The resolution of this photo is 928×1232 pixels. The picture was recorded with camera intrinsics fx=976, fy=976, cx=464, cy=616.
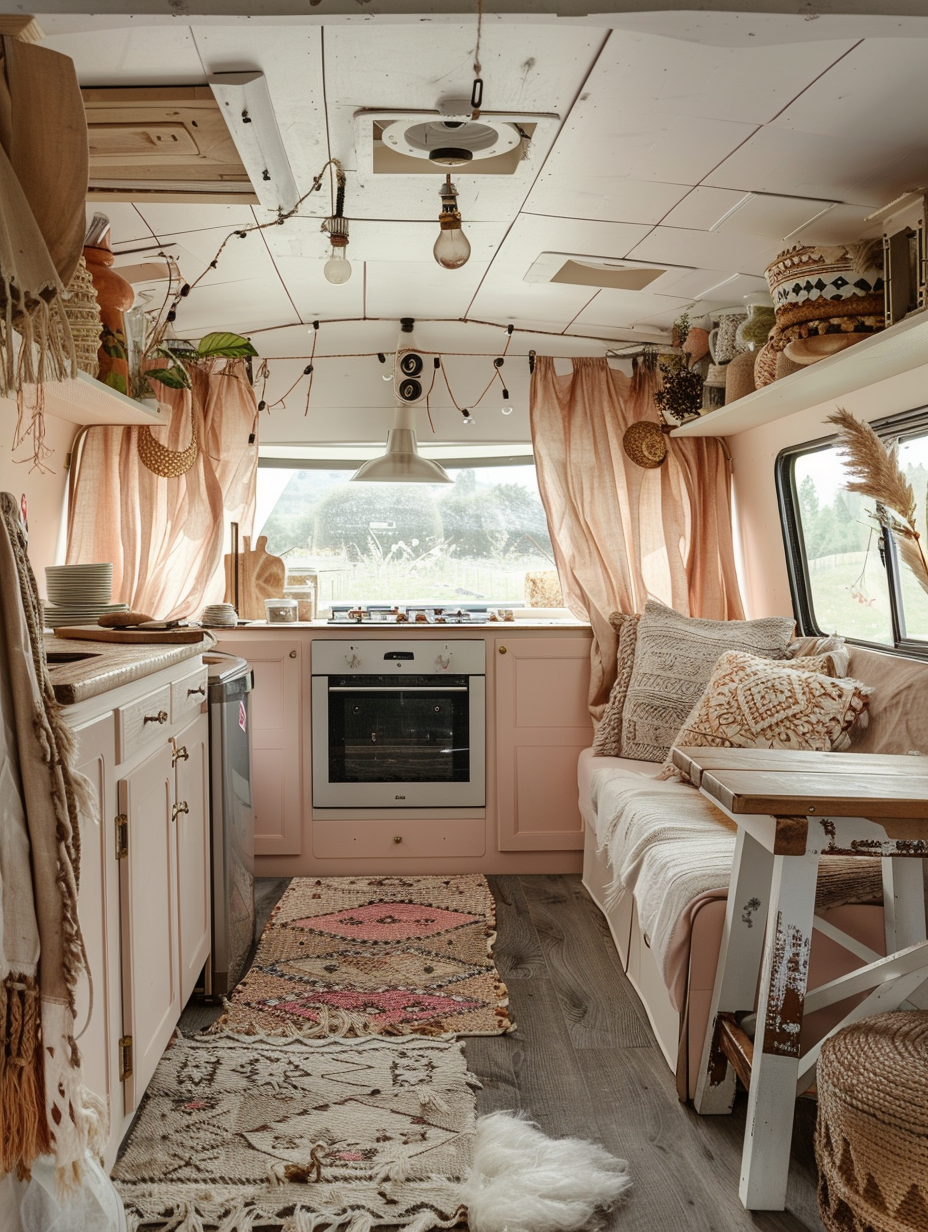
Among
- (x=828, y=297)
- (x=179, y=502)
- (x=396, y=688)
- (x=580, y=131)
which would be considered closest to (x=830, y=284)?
(x=828, y=297)

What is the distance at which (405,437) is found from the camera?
429 centimetres

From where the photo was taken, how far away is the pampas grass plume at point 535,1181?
183cm

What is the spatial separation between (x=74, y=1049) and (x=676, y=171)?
240cm

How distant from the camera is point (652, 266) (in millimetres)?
3375

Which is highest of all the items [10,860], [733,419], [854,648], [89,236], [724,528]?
[89,236]

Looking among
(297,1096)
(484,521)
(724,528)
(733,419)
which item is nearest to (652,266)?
(733,419)

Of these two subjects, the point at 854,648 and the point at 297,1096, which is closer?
the point at 297,1096

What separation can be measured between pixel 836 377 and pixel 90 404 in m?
2.38

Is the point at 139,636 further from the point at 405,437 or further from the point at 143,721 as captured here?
the point at 405,437

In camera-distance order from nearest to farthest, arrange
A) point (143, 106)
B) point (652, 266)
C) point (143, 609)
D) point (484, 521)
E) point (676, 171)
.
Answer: point (143, 106) → point (676, 171) → point (652, 266) → point (143, 609) → point (484, 521)

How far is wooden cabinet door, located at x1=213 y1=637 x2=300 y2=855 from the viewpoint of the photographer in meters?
4.05

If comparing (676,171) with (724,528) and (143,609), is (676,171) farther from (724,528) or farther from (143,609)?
(143,609)

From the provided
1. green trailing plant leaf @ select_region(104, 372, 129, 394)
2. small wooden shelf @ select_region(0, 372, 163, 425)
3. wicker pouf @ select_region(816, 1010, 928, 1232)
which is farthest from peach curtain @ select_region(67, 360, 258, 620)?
wicker pouf @ select_region(816, 1010, 928, 1232)

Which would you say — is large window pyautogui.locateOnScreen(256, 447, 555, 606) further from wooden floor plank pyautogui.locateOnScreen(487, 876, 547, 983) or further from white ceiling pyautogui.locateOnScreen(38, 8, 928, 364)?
wooden floor plank pyautogui.locateOnScreen(487, 876, 547, 983)
